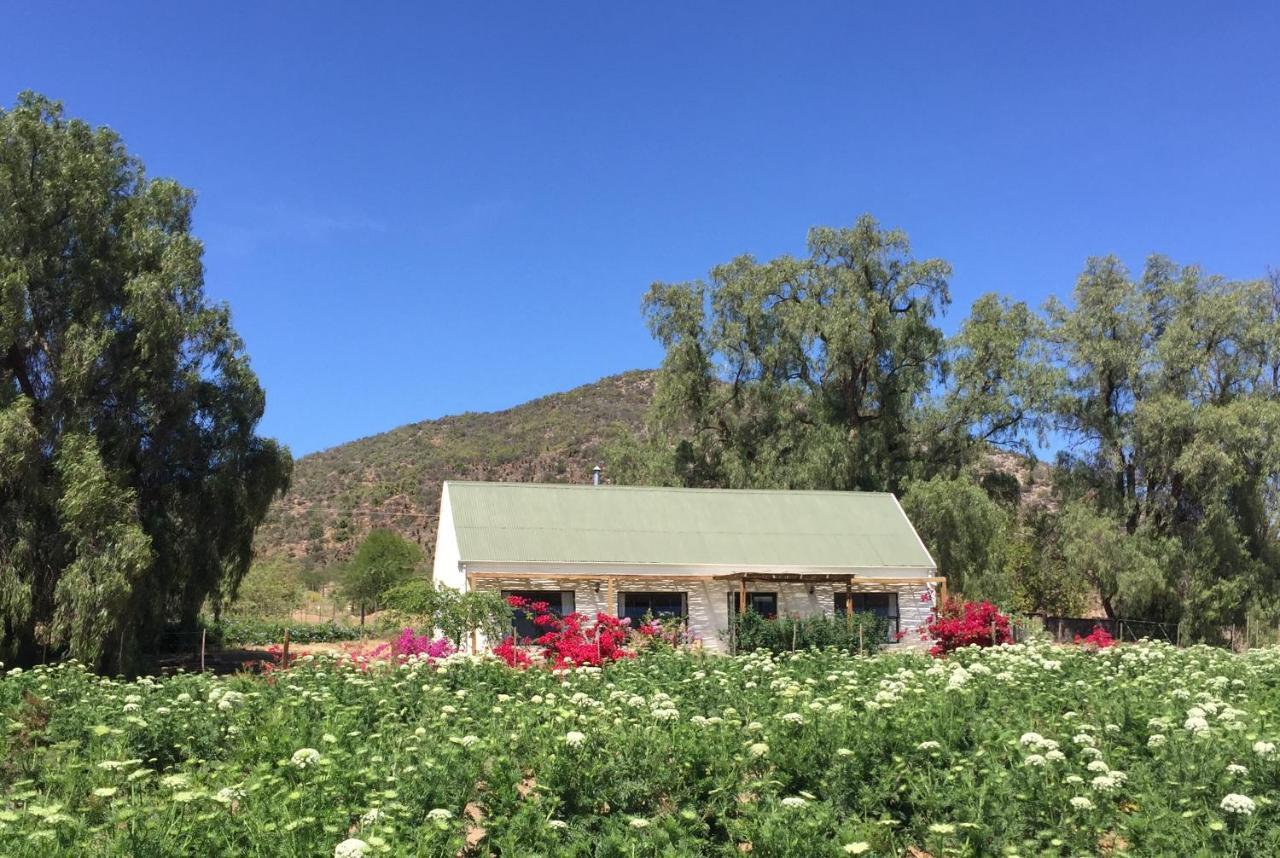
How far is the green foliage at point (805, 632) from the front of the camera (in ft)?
73.6

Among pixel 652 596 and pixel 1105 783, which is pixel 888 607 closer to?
pixel 652 596

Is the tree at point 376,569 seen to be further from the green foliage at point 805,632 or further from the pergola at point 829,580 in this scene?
the green foliage at point 805,632

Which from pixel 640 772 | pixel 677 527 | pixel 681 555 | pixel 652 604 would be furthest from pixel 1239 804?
pixel 677 527

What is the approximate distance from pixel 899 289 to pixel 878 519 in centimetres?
1141

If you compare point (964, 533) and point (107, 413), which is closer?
point (107, 413)

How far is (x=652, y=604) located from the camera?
78.6ft

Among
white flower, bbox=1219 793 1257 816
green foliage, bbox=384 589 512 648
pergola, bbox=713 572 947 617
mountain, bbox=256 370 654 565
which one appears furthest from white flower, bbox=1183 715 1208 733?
mountain, bbox=256 370 654 565

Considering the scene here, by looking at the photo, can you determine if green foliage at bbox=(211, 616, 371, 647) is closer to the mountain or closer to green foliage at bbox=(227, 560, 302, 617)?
green foliage at bbox=(227, 560, 302, 617)

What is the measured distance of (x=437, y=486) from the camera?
6744cm

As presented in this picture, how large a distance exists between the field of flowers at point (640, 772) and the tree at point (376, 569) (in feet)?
104

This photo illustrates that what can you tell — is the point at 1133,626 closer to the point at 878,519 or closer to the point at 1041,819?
the point at 878,519

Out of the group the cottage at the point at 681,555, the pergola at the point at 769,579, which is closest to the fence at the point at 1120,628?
the cottage at the point at 681,555

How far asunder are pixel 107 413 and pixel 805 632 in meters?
16.1

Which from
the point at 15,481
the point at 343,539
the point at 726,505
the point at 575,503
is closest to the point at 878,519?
the point at 726,505
